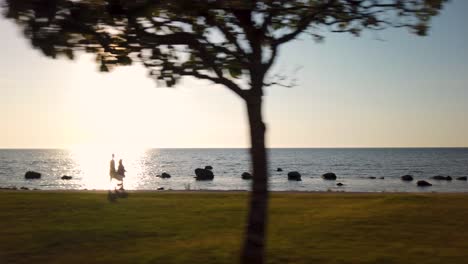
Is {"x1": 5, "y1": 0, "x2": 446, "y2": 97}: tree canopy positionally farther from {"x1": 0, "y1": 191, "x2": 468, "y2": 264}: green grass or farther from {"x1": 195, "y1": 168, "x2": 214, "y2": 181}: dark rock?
{"x1": 195, "y1": 168, "x2": 214, "y2": 181}: dark rock

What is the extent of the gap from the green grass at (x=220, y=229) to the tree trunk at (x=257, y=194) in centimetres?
191

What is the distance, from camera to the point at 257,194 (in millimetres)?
9656

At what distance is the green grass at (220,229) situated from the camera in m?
12.1

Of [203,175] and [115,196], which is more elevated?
[115,196]

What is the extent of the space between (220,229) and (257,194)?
20.2 feet

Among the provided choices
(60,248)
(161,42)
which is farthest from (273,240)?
(161,42)

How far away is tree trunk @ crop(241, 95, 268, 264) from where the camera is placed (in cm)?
966

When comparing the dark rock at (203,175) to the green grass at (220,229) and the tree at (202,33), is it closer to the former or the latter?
the green grass at (220,229)

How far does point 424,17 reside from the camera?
1044 centimetres

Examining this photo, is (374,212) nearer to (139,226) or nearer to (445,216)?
(445,216)

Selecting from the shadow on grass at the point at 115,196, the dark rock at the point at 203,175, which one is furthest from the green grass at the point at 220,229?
the dark rock at the point at 203,175

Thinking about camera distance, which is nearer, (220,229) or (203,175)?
(220,229)

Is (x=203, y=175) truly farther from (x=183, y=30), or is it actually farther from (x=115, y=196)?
(x=183, y=30)

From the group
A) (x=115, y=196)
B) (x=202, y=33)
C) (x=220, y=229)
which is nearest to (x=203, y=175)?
(x=115, y=196)
